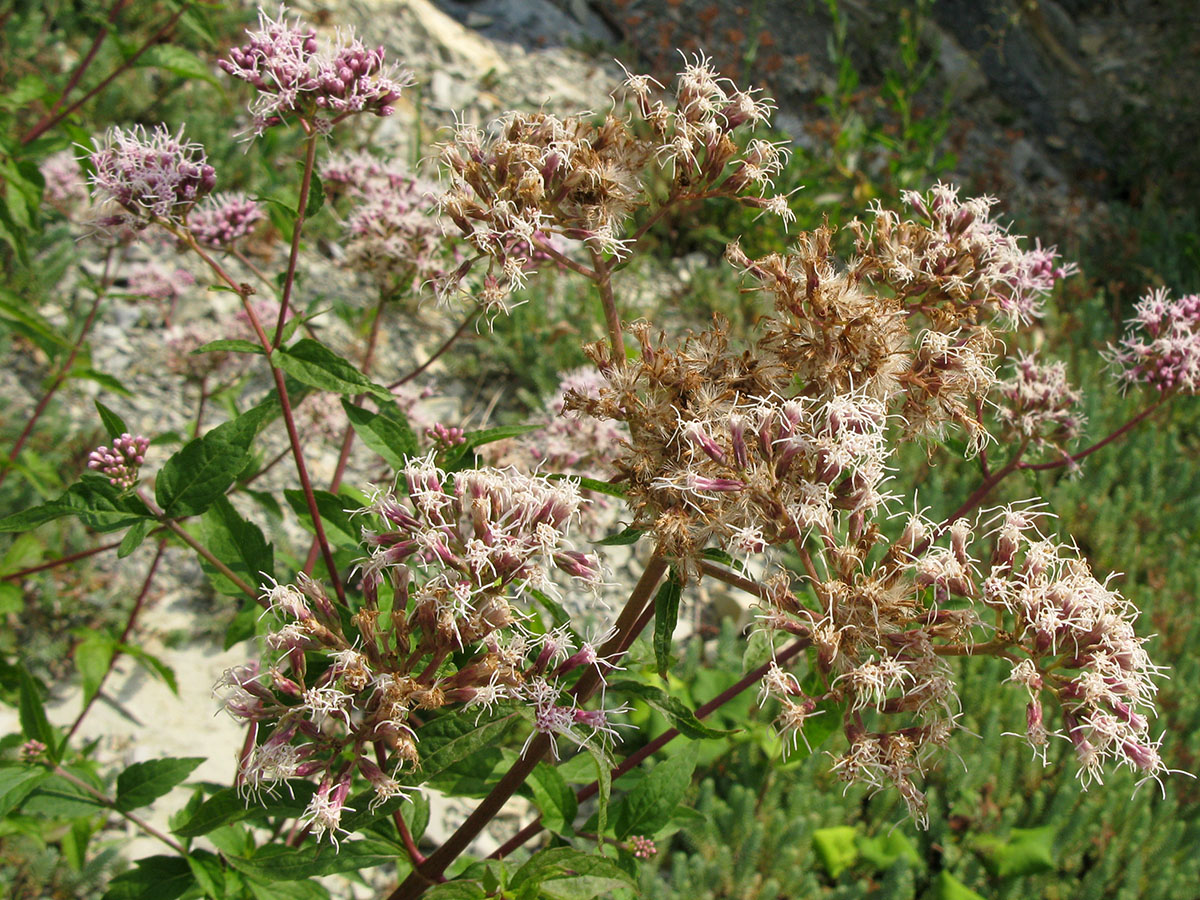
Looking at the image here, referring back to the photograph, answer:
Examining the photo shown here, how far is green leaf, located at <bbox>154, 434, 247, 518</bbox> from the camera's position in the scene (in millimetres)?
1752

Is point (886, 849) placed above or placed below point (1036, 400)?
below

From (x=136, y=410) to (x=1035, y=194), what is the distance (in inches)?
317

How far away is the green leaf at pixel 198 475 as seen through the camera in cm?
175

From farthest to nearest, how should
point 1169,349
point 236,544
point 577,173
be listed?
point 1169,349, point 236,544, point 577,173

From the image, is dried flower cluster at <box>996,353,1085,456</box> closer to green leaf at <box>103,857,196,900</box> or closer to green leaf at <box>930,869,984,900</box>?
green leaf at <box>930,869,984,900</box>

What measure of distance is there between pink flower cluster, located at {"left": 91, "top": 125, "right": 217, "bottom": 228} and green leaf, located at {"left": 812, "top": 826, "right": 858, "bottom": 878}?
10.5 ft

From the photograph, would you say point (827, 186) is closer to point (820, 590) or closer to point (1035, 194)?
point (1035, 194)

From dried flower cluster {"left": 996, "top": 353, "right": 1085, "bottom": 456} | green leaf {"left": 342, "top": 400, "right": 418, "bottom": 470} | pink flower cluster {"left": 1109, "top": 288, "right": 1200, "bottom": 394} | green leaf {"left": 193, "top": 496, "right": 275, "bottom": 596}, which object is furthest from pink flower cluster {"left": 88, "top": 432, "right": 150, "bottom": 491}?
pink flower cluster {"left": 1109, "top": 288, "right": 1200, "bottom": 394}

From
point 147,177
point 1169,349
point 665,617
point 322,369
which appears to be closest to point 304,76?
point 147,177

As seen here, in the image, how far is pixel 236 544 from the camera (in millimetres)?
1913

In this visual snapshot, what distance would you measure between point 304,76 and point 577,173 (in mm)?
629

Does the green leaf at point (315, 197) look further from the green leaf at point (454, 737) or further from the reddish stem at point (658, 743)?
the reddish stem at point (658, 743)

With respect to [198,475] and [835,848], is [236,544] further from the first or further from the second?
[835,848]

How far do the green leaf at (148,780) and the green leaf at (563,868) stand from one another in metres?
0.99
